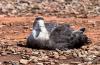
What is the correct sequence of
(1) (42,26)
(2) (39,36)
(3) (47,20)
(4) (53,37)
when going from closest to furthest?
1. (2) (39,36)
2. (4) (53,37)
3. (1) (42,26)
4. (3) (47,20)

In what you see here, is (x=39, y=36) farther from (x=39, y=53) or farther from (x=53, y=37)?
(x=39, y=53)

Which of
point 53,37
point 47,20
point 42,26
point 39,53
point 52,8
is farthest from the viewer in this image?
point 52,8

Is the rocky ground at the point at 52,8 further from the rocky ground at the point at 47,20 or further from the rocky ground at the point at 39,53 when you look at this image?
the rocky ground at the point at 39,53

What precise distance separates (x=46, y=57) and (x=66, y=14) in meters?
6.82

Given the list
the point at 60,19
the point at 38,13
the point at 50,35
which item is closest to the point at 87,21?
the point at 60,19

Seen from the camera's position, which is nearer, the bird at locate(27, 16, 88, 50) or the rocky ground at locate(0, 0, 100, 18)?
the bird at locate(27, 16, 88, 50)

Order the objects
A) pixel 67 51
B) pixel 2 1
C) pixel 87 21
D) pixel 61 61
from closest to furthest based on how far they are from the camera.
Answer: pixel 61 61 < pixel 67 51 < pixel 87 21 < pixel 2 1

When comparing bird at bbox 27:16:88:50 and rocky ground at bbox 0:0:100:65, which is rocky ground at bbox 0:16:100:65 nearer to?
rocky ground at bbox 0:0:100:65

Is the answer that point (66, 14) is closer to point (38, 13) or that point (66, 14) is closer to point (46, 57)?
point (38, 13)

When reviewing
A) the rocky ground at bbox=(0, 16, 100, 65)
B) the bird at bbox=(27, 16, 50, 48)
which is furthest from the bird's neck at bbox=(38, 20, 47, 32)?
the rocky ground at bbox=(0, 16, 100, 65)

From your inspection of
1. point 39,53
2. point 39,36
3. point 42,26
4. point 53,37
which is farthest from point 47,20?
point 39,53

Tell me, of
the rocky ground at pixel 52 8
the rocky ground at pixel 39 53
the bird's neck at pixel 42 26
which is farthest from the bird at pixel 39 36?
the rocky ground at pixel 52 8

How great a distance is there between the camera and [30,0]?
18.9m

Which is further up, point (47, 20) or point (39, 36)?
point (39, 36)
